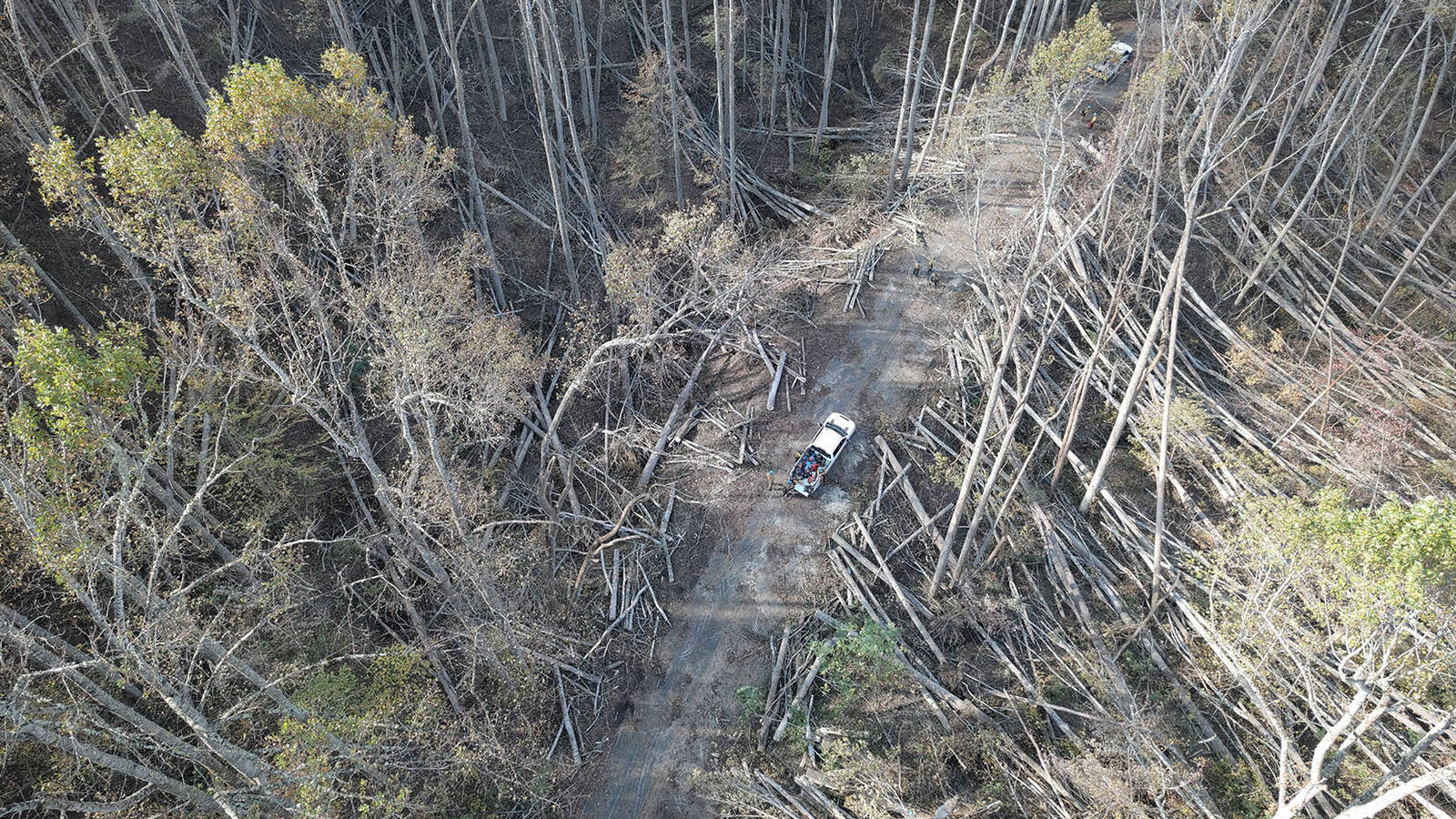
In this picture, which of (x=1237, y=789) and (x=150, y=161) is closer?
(x=150, y=161)

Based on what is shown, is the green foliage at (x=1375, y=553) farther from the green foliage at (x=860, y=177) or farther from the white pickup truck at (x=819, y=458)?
the green foliage at (x=860, y=177)

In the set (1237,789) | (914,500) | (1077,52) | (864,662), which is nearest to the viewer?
(1237,789)

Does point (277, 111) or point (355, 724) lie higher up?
point (277, 111)

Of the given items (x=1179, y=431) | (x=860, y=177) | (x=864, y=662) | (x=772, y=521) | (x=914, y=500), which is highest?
(x=860, y=177)

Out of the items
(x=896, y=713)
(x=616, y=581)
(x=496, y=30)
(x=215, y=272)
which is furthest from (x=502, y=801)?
(x=496, y=30)

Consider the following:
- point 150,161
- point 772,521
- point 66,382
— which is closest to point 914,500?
point 772,521

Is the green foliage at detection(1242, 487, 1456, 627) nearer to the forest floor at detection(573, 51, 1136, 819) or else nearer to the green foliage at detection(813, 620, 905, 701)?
the green foliage at detection(813, 620, 905, 701)

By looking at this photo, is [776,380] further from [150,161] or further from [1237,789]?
[150,161]
